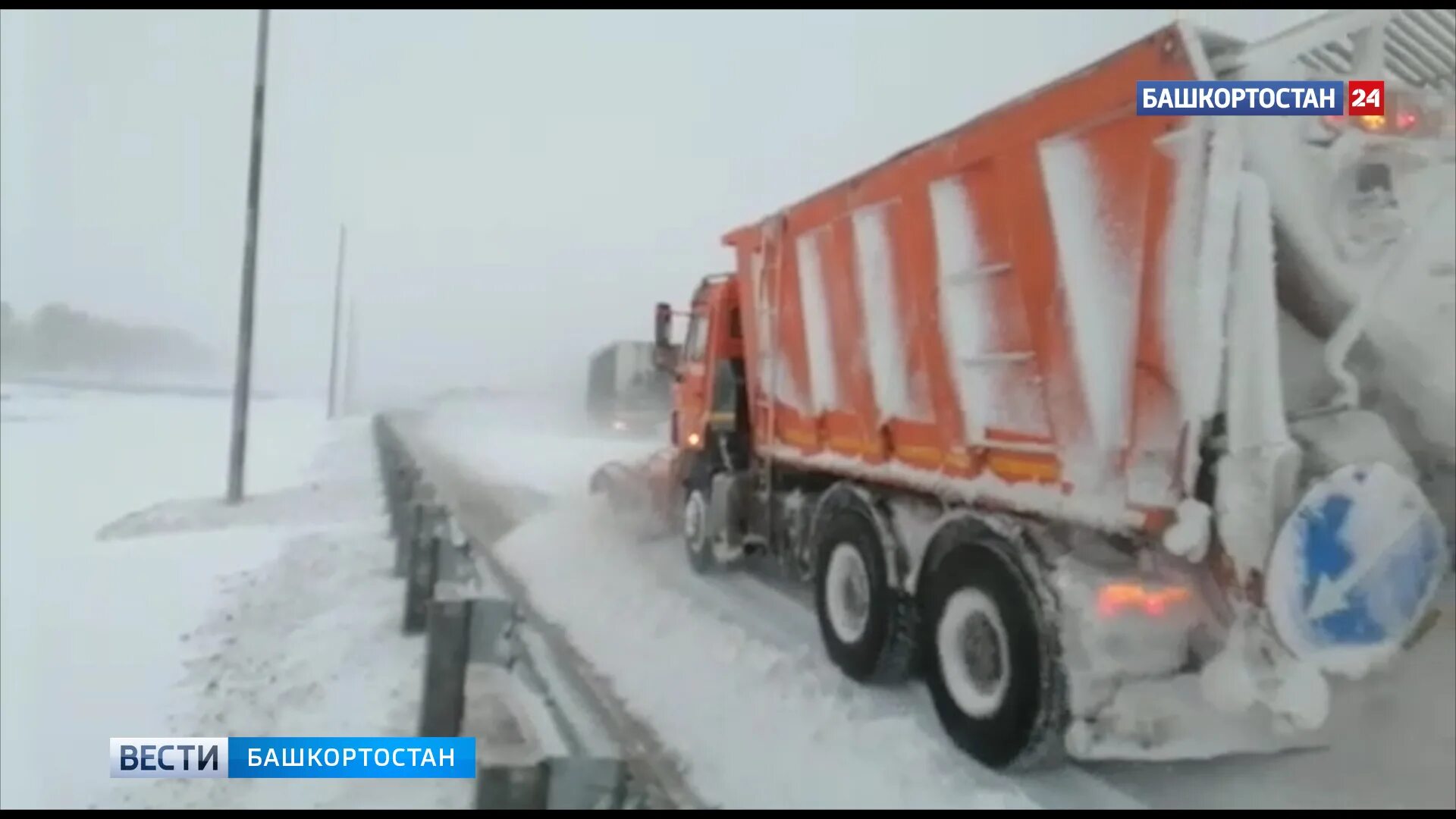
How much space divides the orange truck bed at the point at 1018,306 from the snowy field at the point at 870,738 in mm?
1245

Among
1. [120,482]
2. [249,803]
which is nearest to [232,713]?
[249,803]

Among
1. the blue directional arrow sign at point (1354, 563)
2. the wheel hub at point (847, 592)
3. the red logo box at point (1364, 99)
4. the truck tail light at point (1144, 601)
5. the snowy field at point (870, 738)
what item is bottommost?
the snowy field at point (870, 738)

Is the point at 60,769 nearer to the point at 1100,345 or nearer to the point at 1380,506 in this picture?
the point at 1100,345

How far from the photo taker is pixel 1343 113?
3852 mm

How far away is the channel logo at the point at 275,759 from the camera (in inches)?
143

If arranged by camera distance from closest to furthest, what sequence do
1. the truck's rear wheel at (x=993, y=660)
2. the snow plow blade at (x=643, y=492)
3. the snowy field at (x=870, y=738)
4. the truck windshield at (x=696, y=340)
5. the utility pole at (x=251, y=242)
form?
1. the truck's rear wheel at (x=993, y=660)
2. the snowy field at (x=870, y=738)
3. the truck windshield at (x=696, y=340)
4. the snow plow blade at (x=643, y=492)
5. the utility pole at (x=251, y=242)

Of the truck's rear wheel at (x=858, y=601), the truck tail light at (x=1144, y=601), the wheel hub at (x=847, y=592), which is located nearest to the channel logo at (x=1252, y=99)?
the truck tail light at (x=1144, y=601)

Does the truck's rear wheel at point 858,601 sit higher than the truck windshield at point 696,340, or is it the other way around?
the truck windshield at point 696,340

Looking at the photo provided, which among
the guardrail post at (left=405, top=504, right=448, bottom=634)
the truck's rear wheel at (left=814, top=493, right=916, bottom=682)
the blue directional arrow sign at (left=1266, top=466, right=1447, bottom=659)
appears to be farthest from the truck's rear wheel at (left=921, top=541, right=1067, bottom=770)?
the guardrail post at (left=405, top=504, right=448, bottom=634)

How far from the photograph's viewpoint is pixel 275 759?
3.72 meters

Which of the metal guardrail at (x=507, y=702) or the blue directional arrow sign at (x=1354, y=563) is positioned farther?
the blue directional arrow sign at (x=1354, y=563)

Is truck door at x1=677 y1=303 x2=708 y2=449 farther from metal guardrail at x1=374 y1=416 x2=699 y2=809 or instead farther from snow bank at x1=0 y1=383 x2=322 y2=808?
snow bank at x1=0 y1=383 x2=322 y2=808

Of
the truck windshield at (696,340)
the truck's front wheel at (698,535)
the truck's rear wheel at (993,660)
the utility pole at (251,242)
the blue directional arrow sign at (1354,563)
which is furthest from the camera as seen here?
the utility pole at (251,242)

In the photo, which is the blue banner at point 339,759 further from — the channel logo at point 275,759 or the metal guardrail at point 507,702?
the metal guardrail at point 507,702
